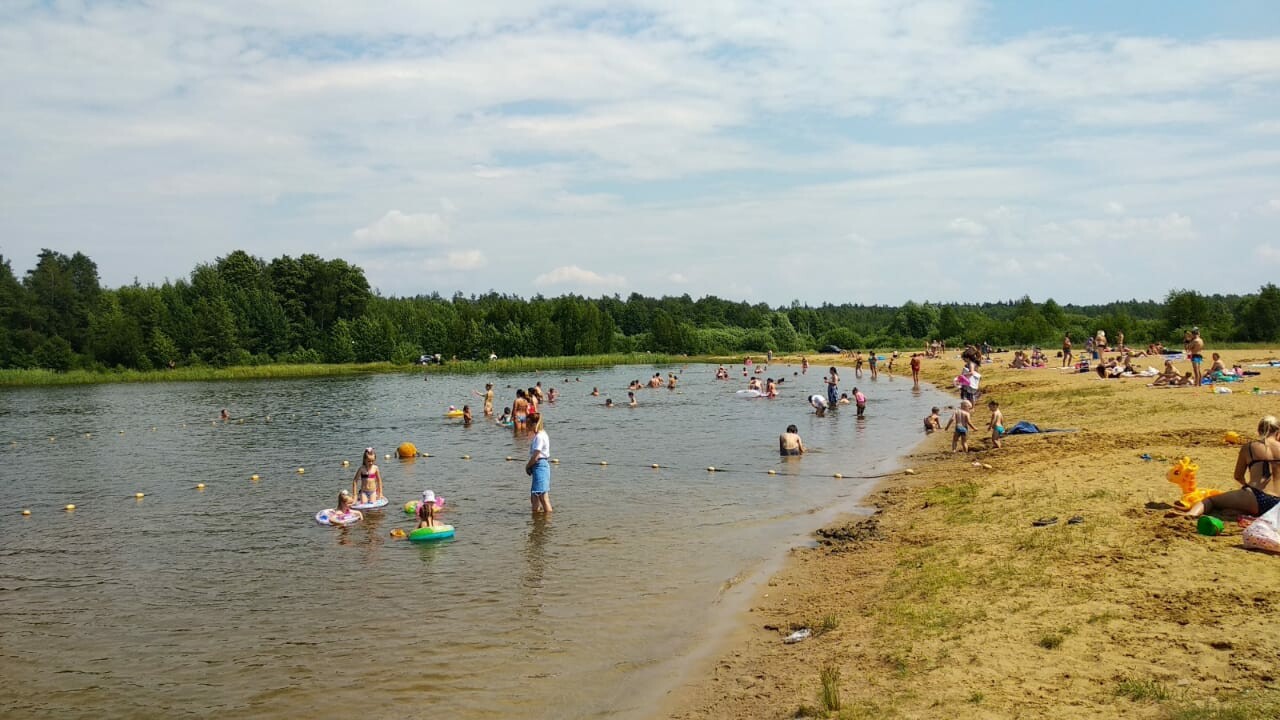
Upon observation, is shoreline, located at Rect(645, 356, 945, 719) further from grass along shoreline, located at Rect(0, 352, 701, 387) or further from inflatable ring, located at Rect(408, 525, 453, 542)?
grass along shoreline, located at Rect(0, 352, 701, 387)

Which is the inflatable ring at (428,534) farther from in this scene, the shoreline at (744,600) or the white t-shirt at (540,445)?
the shoreline at (744,600)

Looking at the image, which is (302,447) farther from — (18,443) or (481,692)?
(481,692)

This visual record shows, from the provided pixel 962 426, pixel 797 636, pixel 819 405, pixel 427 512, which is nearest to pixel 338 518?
pixel 427 512

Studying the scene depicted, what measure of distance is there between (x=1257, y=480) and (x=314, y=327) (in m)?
105

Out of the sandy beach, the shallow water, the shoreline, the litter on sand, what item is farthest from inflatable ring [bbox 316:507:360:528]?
the litter on sand

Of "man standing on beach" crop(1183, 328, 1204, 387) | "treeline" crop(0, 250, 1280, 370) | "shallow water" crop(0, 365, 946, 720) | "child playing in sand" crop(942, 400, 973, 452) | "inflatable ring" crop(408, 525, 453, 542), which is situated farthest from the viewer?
"treeline" crop(0, 250, 1280, 370)

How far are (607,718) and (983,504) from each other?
30.9 ft

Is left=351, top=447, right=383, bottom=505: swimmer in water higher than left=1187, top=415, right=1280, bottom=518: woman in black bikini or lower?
lower

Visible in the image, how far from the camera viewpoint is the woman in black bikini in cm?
1167

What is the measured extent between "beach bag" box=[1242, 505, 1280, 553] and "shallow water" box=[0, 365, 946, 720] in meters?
6.62

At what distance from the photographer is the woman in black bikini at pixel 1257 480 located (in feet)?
38.3

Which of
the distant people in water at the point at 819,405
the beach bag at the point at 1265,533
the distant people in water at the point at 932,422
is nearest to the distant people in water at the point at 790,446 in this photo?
the distant people in water at the point at 932,422

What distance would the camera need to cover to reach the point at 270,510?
20.8 m

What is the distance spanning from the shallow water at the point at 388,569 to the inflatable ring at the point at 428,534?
203 mm
